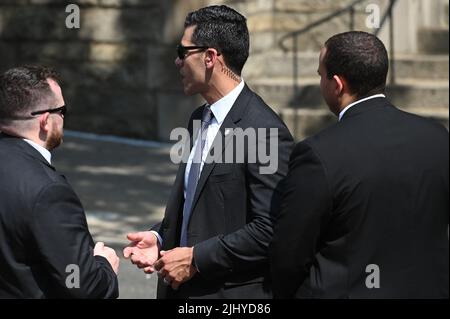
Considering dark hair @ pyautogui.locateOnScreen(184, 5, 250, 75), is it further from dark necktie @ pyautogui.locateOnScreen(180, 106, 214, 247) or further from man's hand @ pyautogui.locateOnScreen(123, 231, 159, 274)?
man's hand @ pyautogui.locateOnScreen(123, 231, 159, 274)

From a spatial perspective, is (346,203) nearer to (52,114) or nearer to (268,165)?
(268,165)

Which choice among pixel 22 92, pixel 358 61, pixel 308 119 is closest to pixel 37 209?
pixel 22 92

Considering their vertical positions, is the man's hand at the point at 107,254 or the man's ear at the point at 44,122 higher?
the man's ear at the point at 44,122

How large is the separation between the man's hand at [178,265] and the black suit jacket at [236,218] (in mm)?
44

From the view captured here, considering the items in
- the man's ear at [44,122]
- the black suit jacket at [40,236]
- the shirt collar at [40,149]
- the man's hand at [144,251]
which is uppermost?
the man's ear at [44,122]

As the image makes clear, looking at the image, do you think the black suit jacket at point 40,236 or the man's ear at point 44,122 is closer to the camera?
the black suit jacket at point 40,236

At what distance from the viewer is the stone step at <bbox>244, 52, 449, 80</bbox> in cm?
1345

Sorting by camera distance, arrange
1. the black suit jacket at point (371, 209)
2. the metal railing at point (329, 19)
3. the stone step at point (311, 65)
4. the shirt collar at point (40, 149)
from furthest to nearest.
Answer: the metal railing at point (329, 19) < the stone step at point (311, 65) < the shirt collar at point (40, 149) < the black suit jacket at point (371, 209)

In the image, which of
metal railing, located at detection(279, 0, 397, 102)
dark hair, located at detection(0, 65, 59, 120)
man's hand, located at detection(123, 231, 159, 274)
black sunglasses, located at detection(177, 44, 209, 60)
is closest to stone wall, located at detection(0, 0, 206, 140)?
metal railing, located at detection(279, 0, 397, 102)

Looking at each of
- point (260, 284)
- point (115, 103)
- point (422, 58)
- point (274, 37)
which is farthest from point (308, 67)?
point (260, 284)

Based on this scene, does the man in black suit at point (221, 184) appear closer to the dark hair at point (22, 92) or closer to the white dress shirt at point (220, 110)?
the white dress shirt at point (220, 110)

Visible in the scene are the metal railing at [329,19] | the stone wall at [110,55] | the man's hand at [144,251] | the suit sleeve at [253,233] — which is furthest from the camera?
the metal railing at [329,19]

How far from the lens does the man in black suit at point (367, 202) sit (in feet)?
11.9

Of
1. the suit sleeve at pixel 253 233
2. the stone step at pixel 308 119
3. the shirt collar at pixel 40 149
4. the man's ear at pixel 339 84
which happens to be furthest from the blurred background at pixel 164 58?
the man's ear at pixel 339 84
